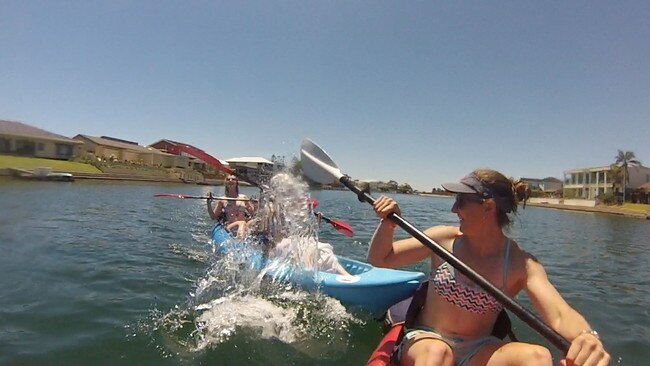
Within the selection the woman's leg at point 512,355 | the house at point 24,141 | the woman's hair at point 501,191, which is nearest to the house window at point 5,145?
the house at point 24,141

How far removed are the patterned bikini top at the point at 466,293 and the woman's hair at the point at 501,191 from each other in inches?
8.7

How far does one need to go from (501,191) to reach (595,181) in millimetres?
76778

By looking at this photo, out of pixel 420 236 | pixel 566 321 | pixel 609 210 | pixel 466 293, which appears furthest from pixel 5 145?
pixel 609 210

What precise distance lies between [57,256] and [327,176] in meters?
7.31

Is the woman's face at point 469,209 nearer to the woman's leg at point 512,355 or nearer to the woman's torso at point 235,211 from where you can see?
the woman's leg at point 512,355

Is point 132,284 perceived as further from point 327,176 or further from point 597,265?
point 597,265

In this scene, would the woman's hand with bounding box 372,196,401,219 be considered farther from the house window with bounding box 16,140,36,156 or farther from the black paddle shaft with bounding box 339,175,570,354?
the house window with bounding box 16,140,36,156

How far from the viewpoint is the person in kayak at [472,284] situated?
2.84m

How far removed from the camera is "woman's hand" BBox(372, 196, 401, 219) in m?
3.10

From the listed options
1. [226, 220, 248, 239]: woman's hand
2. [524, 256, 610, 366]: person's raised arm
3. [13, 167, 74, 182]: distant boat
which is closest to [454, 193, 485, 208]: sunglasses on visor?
[524, 256, 610, 366]: person's raised arm

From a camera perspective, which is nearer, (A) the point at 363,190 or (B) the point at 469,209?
(B) the point at 469,209

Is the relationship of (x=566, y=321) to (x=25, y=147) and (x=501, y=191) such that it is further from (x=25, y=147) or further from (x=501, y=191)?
(x=25, y=147)

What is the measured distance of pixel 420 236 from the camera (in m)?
3.00

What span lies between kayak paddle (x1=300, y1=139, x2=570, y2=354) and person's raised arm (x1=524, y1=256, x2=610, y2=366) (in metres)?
0.12
